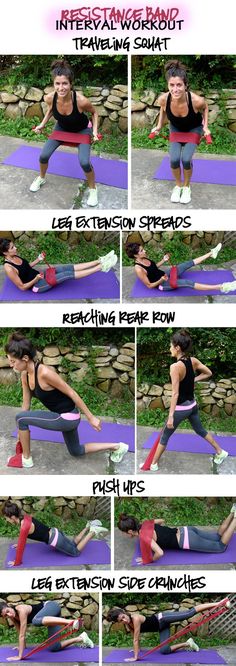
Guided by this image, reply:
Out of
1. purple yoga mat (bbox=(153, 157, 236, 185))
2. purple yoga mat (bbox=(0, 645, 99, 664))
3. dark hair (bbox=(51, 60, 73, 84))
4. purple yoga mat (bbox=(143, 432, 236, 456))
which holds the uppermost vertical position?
dark hair (bbox=(51, 60, 73, 84))

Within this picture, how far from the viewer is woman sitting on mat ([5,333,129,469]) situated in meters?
8.74

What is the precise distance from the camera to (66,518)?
10.0 metres

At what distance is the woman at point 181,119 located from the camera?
8758mm

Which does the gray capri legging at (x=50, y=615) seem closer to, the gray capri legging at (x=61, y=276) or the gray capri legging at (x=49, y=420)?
the gray capri legging at (x=49, y=420)

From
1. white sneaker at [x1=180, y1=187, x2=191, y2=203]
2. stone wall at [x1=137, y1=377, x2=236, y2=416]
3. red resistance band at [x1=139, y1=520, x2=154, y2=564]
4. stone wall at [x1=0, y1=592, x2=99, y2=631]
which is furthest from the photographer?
stone wall at [x1=137, y1=377, x2=236, y2=416]

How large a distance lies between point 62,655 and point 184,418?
6.52 feet

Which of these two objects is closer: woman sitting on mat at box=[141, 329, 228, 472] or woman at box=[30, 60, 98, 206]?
woman at box=[30, 60, 98, 206]

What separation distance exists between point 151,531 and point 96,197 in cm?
248

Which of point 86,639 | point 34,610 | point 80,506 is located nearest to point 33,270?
point 80,506

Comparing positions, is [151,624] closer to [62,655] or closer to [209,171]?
[62,655]

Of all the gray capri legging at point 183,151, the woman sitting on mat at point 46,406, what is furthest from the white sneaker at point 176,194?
the woman sitting on mat at point 46,406

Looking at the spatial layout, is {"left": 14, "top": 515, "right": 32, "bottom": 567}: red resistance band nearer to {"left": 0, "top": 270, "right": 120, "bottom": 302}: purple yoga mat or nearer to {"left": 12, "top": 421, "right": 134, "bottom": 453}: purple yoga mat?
{"left": 12, "top": 421, "right": 134, "bottom": 453}: purple yoga mat

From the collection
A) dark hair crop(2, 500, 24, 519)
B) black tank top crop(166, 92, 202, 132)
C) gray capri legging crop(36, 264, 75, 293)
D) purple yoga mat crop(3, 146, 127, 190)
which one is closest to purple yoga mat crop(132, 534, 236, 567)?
dark hair crop(2, 500, 24, 519)

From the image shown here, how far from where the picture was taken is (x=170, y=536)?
9398 mm
